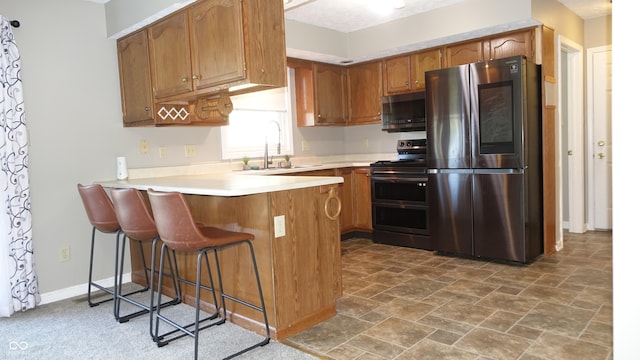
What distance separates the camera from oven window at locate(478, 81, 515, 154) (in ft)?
12.4

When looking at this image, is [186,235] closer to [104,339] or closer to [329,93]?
[104,339]

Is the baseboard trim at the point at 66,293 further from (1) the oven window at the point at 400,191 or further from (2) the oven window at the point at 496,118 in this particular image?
(2) the oven window at the point at 496,118

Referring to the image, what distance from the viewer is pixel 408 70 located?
4988mm

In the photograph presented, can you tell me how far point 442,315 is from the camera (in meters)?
2.87

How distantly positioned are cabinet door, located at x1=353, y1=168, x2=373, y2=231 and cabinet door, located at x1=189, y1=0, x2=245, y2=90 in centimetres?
254

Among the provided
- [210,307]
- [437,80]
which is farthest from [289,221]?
[437,80]

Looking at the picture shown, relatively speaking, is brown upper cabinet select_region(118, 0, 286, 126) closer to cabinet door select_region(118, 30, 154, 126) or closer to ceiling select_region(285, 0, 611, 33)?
cabinet door select_region(118, 30, 154, 126)

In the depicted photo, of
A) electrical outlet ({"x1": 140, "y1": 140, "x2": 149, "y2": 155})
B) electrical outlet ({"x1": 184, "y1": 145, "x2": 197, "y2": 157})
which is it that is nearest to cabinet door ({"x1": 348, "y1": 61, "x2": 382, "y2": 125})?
electrical outlet ({"x1": 184, "y1": 145, "x2": 197, "y2": 157})

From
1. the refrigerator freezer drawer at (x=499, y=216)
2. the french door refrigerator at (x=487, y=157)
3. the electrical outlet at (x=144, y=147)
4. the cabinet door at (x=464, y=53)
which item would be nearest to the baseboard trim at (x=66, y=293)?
the electrical outlet at (x=144, y=147)

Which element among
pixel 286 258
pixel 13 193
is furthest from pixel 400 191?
pixel 13 193

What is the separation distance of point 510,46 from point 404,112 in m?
1.29

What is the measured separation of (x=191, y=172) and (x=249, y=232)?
1.76 meters

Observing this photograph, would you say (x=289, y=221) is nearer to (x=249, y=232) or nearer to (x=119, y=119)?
(x=249, y=232)

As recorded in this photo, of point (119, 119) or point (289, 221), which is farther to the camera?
point (119, 119)
